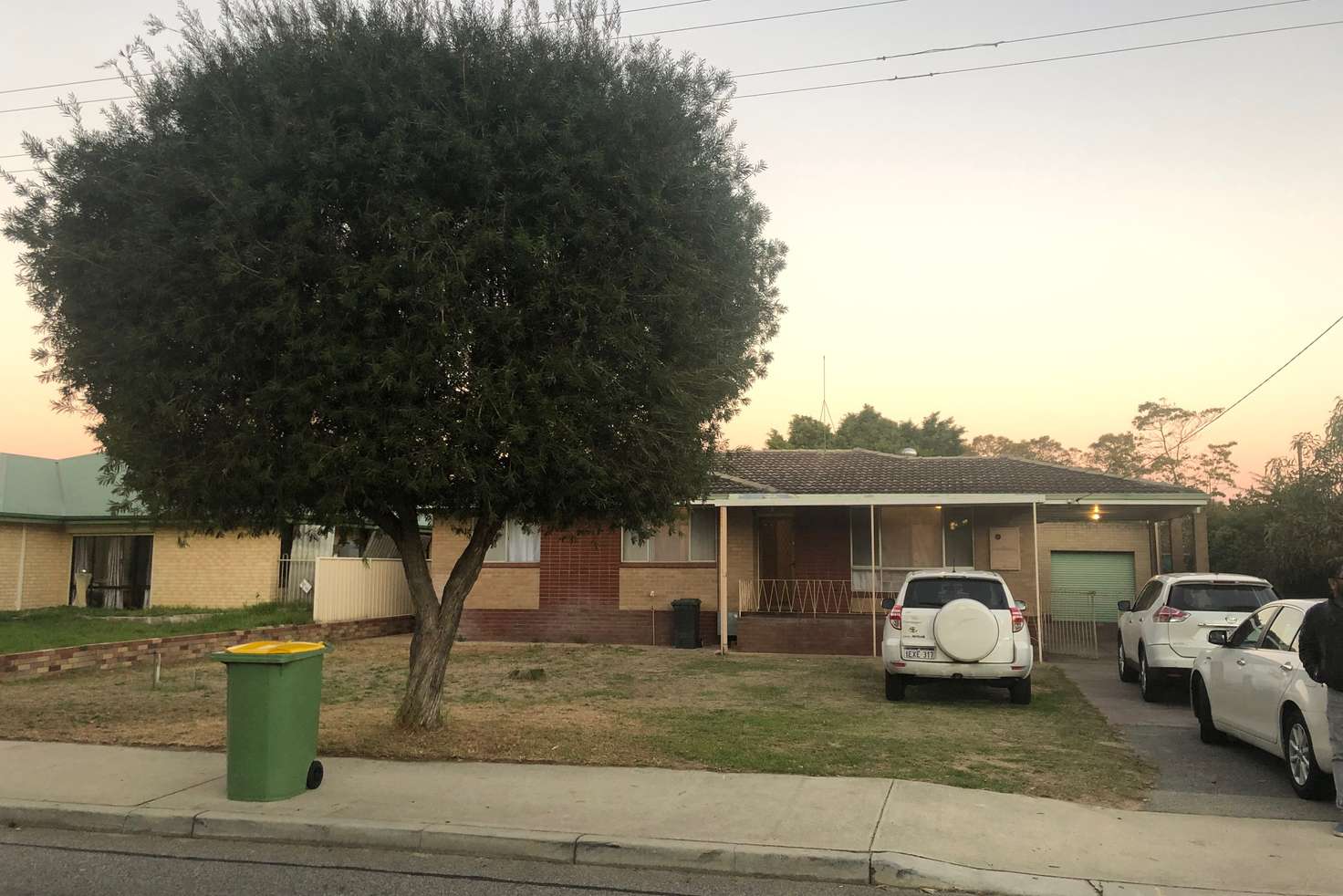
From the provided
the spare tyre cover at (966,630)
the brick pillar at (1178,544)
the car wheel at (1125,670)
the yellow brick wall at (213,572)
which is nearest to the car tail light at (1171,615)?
the spare tyre cover at (966,630)

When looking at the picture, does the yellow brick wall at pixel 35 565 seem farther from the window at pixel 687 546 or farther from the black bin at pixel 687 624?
the black bin at pixel 687 624

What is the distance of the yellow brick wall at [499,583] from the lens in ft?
70.4

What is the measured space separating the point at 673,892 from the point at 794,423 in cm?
5032

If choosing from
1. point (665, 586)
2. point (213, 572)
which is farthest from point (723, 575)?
point (213, 572)

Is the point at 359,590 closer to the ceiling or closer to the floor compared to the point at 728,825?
closer to the ceiling

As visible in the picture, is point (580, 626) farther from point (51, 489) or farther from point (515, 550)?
point (51, 489)

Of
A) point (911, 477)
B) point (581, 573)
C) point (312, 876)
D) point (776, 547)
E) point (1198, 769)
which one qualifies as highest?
point (911, 477)

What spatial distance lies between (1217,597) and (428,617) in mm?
9206

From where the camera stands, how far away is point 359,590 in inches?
893

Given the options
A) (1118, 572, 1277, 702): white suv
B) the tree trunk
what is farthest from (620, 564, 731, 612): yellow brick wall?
the tree trunk

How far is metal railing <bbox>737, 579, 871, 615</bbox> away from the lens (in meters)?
20.8

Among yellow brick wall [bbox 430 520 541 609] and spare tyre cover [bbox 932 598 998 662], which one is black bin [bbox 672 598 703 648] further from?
spare tyre cover [bbox 932 598 998 662]

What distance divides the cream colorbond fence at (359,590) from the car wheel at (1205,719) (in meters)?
15.5

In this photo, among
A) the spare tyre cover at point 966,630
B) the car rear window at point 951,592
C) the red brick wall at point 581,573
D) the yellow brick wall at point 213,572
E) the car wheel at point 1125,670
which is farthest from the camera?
the yellow brick wall at point 213,572
